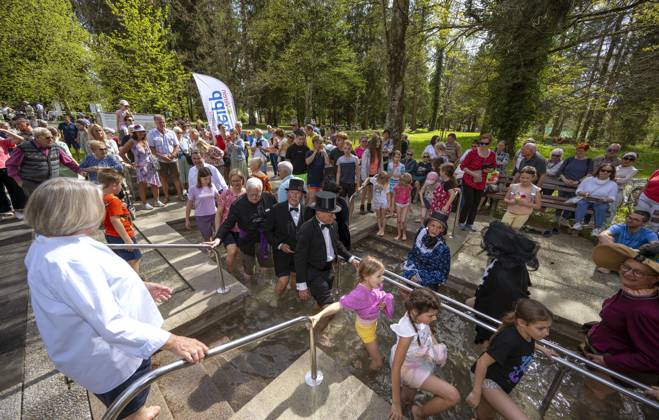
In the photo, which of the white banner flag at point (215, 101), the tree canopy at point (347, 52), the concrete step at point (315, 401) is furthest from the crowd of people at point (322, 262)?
the tree canopy at point (347, 52)

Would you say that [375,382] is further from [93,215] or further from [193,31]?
[193,31]

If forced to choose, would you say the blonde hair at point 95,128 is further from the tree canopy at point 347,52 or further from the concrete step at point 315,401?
the tree canopy at point 347,52

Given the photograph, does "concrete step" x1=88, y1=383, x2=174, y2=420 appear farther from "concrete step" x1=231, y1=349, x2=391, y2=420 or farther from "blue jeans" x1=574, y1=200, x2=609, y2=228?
"blue jeans" x1=574, y1=200, x2=609, y2=228

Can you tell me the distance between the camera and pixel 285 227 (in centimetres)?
459

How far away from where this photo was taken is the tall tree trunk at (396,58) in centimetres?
920

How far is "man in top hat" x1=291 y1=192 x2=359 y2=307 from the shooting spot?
3822 mm

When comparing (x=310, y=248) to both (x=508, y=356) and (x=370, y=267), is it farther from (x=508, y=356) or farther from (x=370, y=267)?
(x=508, y=356)

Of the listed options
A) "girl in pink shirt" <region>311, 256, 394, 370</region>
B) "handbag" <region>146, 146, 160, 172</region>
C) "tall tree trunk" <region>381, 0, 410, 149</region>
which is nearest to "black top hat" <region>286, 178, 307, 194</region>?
"girl in pink shirt" <region>311, 256, 394, 370</region>

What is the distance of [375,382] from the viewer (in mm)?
3281

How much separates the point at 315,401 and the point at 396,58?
10567 millimetres

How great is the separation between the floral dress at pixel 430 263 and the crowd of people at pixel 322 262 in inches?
0.6

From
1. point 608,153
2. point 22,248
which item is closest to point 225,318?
point 22,248

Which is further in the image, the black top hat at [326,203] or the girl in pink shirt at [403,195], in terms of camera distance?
the girl in pink shirt at [403,195]

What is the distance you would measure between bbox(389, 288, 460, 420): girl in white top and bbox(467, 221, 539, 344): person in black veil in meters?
1.15
